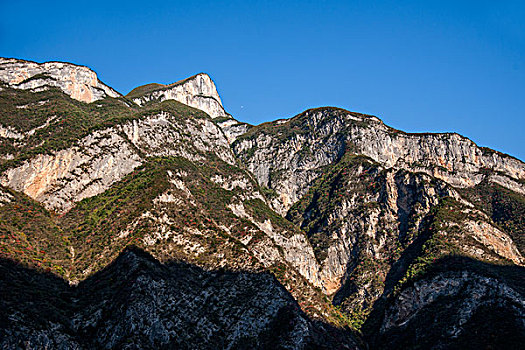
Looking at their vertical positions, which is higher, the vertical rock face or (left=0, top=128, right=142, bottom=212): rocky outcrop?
the vertical rock face

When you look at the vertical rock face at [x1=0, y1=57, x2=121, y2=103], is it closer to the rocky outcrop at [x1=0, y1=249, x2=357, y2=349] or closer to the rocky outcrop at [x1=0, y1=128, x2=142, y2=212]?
the rocky outcrop at [x1=0, y1=128, x2=142, y2=212]

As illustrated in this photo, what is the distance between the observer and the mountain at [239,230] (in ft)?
239

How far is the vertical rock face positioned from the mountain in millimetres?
766

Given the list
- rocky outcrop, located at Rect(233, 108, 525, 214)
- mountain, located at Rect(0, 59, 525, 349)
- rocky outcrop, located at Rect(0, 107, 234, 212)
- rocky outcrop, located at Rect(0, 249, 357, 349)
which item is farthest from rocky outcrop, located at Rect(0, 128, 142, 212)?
rocky outcrop, located at Rect(233, 108, 525, 214)

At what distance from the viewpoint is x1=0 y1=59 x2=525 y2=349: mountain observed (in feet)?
239

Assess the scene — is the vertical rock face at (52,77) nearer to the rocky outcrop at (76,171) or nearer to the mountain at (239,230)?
the mountain at (239,230)

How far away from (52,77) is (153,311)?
122m

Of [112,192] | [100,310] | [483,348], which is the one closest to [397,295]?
[483,348]

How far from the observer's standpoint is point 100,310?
6844 centimetres

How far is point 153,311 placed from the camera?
69.7 meters

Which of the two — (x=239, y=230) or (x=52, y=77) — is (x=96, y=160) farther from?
(x=52, y=77)

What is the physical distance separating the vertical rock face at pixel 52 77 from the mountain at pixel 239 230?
77cm

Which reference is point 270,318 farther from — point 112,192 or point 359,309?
point 112,192

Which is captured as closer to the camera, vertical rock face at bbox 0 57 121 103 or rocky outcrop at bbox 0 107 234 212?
rocky outcrop at bbox 0 107 234 212
